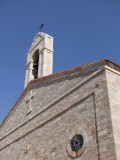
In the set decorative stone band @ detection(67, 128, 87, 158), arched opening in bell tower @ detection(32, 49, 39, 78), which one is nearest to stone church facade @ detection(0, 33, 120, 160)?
decorative stone band @ detection(67, 128, 87, 158)

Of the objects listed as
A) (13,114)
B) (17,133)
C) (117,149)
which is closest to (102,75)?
(117,149)

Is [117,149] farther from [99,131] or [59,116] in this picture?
[59,116]

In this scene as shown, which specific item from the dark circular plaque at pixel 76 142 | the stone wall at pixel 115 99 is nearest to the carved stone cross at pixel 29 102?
the dark circular plaque at pixel 76 142

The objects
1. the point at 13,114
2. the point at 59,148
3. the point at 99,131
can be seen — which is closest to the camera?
the point at 99,131

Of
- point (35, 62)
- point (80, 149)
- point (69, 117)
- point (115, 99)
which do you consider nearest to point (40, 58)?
point (35, 62)

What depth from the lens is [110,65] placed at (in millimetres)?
8578

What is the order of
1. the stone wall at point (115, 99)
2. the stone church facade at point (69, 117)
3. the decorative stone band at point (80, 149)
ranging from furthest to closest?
1. the decorative stone band at point (80, 149)
2. the stone church facade at point (69, 117)
3. the stone wall at point (115, 99)

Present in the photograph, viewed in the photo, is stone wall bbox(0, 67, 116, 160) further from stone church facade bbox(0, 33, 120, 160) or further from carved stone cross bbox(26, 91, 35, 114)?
carved stone cross bbox(26, 91, 35, 114)

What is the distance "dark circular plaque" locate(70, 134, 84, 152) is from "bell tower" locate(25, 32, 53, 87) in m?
5.06

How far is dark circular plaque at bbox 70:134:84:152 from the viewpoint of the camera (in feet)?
27.0

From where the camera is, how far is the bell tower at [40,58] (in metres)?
13.2

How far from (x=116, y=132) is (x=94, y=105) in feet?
4.51

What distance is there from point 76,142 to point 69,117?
1051 mm

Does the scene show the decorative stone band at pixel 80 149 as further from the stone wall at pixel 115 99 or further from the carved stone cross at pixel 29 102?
the carved stone cross at pixel 29 102
